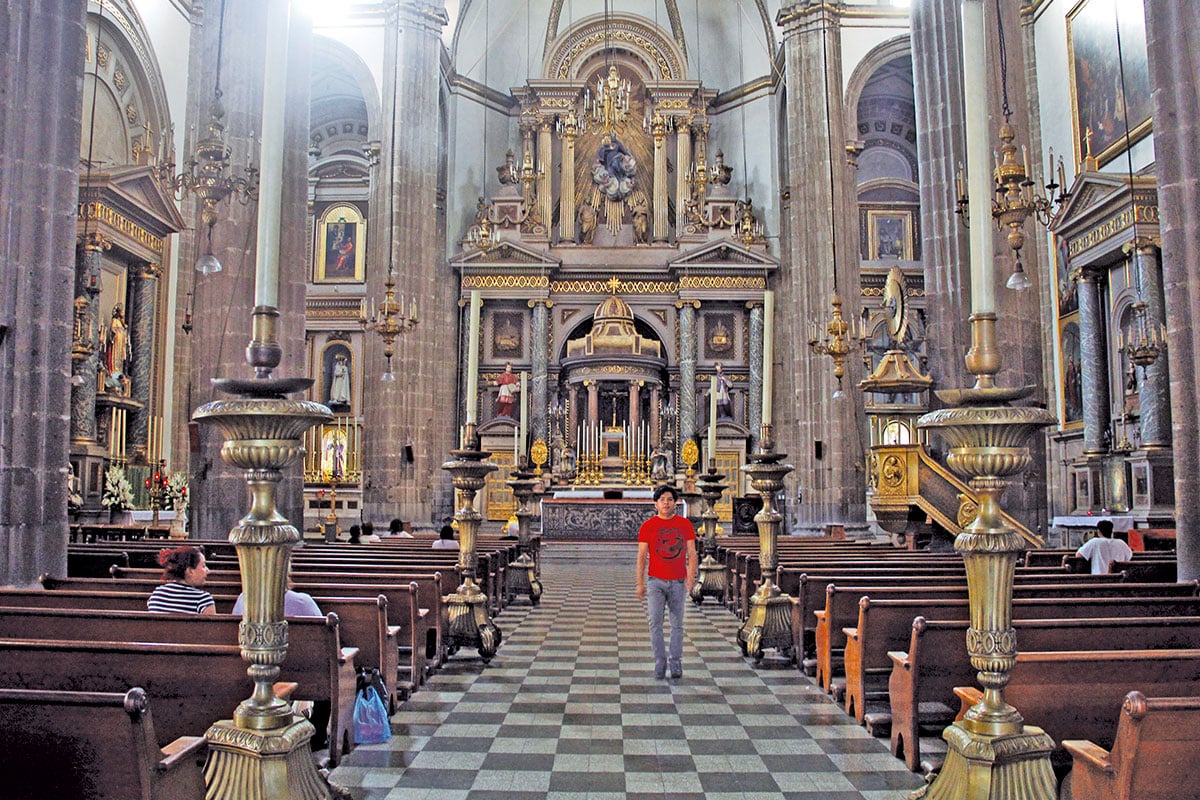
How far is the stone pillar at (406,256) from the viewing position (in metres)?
20.3

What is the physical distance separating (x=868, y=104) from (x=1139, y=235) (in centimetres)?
1390

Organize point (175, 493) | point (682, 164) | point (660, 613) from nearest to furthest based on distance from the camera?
point (660, 613)
point (175, 493)
point (682, 164)

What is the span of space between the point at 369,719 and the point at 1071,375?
18596 millimetres

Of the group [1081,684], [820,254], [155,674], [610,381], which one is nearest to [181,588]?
[155,674]

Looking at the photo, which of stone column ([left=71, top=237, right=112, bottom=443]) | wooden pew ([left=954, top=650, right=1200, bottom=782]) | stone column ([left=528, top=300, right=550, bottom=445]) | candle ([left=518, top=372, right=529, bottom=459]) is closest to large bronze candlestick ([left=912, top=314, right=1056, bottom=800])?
wooden pew ([left=954, top=650, right=1200, bottom=782])

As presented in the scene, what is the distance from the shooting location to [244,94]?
1186 centimetres

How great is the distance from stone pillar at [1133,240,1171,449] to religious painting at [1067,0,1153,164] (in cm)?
241

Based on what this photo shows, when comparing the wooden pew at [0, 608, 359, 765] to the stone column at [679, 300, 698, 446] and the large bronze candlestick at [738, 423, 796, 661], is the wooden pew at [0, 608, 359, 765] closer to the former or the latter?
the large bronze candlestick at [738, 423, 796, 661]

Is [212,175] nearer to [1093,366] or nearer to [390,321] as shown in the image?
[390,321]

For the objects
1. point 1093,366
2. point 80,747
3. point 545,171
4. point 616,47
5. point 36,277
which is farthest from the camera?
point 616,47

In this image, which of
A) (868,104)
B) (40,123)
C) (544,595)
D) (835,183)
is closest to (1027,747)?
(40,123)

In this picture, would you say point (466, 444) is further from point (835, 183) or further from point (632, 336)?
point (632, 336)

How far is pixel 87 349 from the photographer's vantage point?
51.3 ft

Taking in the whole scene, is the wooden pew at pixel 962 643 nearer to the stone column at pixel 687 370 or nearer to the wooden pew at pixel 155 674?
the wooden pew at pixel 155 674
